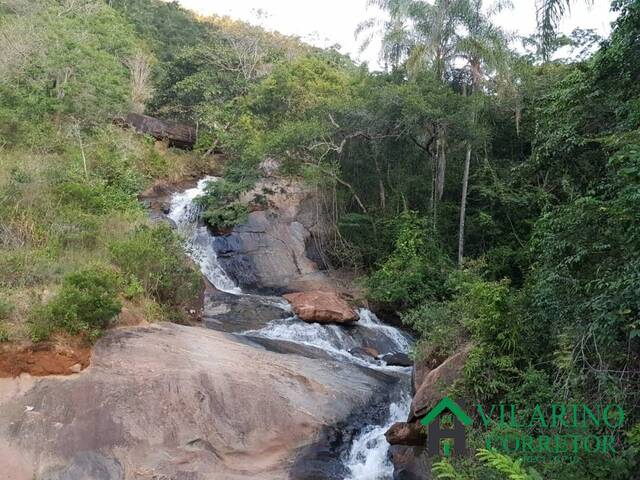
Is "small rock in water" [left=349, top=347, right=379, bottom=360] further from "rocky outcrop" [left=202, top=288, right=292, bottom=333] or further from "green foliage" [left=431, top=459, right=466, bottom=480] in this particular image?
"green foliage" [left=431, top=459, right=466, bottom=480]

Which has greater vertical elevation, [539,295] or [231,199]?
[231,199]

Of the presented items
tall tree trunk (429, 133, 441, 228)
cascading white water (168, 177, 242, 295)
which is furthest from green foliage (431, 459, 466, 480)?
tall tree trunk (429, 133, 441, 228)

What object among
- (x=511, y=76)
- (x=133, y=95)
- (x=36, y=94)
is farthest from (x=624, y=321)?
(x=133, y=95)

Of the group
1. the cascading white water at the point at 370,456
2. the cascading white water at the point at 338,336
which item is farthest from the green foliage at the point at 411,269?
the cascading white water at the point at 370,456

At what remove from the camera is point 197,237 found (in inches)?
691

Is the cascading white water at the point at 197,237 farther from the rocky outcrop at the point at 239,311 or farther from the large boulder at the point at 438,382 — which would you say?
the large boulder at the point at 438,382

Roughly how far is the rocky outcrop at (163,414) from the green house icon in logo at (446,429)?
1673mm

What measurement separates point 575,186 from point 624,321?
3.35 meters

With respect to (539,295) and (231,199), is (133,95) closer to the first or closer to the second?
(231,199)

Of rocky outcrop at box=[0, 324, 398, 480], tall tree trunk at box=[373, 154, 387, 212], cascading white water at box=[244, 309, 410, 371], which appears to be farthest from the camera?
tall tree trunk at box=[373, 154, 387, 212]

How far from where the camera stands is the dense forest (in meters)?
6.11

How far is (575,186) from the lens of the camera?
7.85m

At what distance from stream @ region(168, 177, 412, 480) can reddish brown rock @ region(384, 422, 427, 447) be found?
0.19 meters

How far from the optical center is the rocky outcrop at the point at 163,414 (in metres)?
6.83
